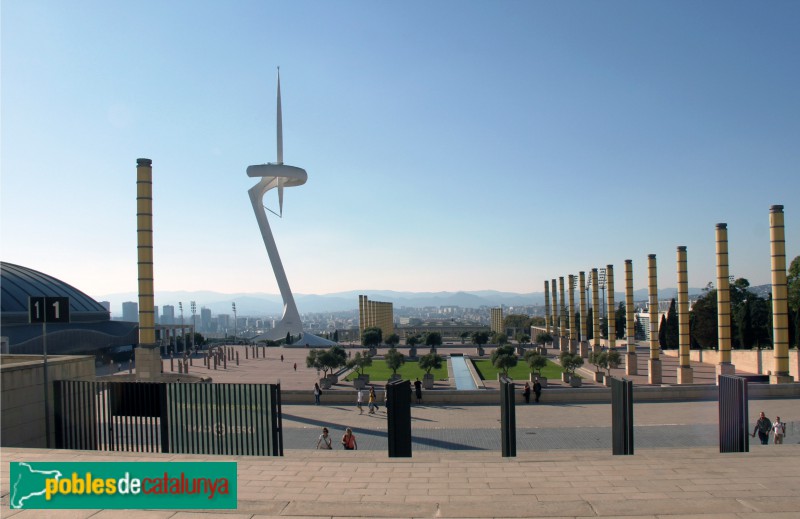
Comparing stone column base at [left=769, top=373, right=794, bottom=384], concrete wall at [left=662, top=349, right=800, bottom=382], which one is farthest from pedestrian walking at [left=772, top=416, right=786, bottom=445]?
concrete wall at [left=662, top=349, right=800, bottom=382]

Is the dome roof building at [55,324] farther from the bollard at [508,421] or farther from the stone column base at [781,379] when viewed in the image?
the stone column base at [781,379]

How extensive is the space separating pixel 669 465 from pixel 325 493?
4985 millimetres

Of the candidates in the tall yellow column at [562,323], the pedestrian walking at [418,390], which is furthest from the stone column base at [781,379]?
the tall yellow column at [562,323]

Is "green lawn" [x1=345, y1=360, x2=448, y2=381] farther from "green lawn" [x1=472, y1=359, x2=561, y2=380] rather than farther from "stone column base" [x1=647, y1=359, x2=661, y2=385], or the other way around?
"stone column base" [x1=647, y1=359, x2=661, y2=385]

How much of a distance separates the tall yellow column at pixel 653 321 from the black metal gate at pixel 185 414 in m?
23.0

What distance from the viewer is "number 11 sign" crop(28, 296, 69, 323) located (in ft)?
37.0

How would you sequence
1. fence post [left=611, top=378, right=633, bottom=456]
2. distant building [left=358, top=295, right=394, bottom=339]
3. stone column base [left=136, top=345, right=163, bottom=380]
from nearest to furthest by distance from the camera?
fence post [left=611, top=378, right=633, bottom=456] < stone column base [left=136, top=345, right=163, bottom=380] < distant building [left=358, top=295, right=394, bottom=339]

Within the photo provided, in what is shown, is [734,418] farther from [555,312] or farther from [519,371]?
[555,312]

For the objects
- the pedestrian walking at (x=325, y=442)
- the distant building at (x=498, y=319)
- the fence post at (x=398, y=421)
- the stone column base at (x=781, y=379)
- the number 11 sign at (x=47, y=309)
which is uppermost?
the number 11 sign at (x=47, y=309)

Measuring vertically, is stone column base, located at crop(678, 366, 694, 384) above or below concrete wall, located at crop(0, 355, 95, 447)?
below

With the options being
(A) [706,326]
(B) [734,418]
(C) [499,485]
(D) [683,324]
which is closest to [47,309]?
(C) [499,485]

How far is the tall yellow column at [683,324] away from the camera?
26875 millimetres

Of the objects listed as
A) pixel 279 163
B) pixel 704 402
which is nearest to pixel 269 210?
pixel 279 163

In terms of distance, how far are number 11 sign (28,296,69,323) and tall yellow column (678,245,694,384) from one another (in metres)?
25.4
